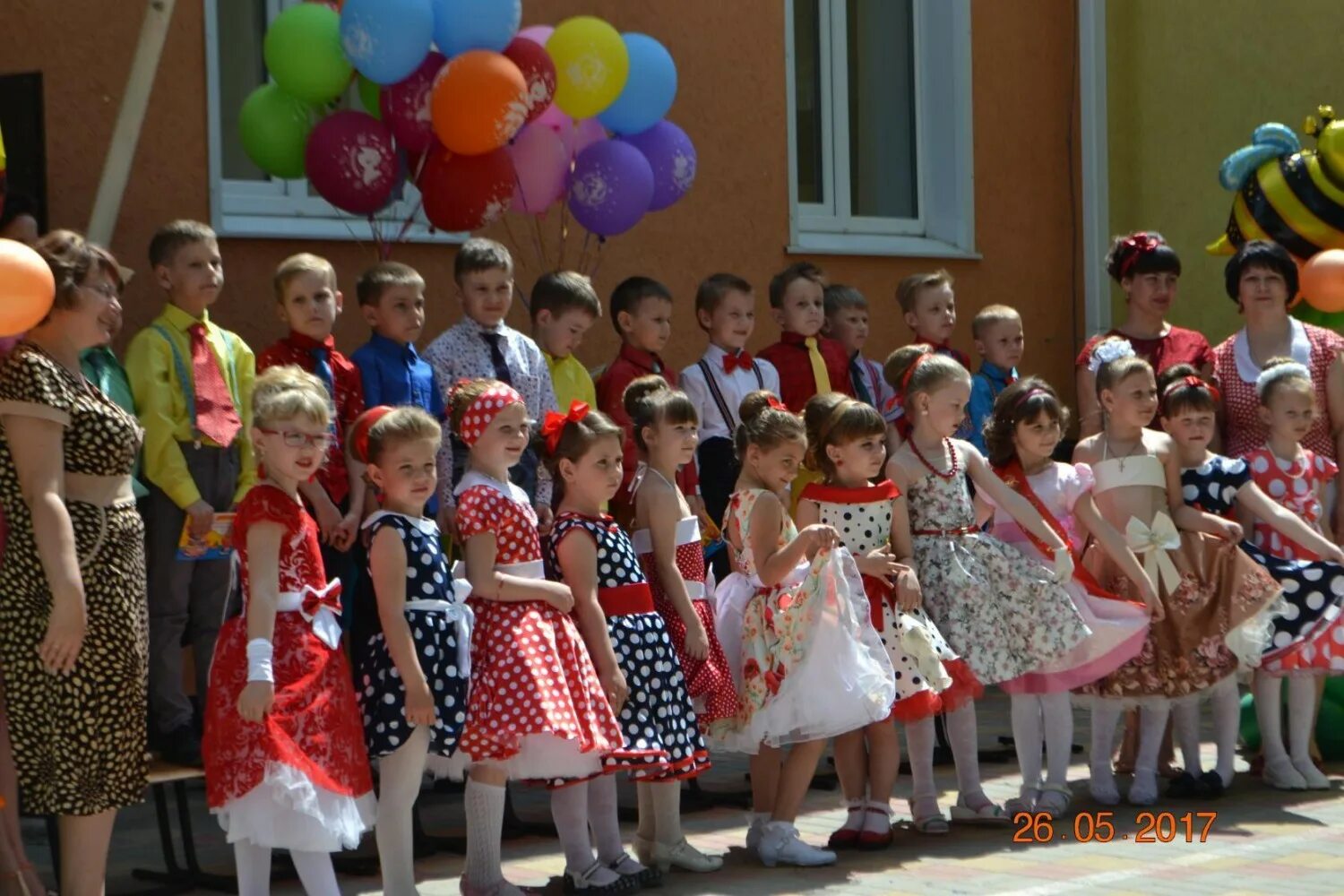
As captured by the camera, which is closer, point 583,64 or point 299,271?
point 299,271

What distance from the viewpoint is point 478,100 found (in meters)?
6.57

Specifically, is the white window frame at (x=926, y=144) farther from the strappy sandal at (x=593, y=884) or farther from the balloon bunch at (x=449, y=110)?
the strappy sandal at (x=593, y=884)

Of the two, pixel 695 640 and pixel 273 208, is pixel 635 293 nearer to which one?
pixel 273 208

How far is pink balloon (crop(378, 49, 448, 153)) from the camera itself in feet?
22.1

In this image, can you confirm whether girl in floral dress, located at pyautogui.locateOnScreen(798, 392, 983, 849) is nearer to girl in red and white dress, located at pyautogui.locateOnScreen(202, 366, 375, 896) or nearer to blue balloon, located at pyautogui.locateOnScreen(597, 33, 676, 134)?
blue balloon, located at pyautogui.locateOnScreen(597, 33, 676, 134)

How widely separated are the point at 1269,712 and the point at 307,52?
4210 millimetres

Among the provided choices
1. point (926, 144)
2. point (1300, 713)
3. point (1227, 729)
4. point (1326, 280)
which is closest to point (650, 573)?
point (1227, 729)

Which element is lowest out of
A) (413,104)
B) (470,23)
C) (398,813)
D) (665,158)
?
(398,813)

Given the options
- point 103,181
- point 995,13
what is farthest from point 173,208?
point 995,13

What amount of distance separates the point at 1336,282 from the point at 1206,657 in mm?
1919

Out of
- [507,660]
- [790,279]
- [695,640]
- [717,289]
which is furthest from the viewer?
[790,279]

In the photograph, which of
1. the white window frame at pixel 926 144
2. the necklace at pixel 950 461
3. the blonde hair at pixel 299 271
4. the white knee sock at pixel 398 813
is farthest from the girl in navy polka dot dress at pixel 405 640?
the white window frame at pixel 926 144

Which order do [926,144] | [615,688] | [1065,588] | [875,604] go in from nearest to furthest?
[615,688] < [875,604] < [1065,588] < [926,144]

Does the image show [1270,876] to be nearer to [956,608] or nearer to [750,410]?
[956,608]
